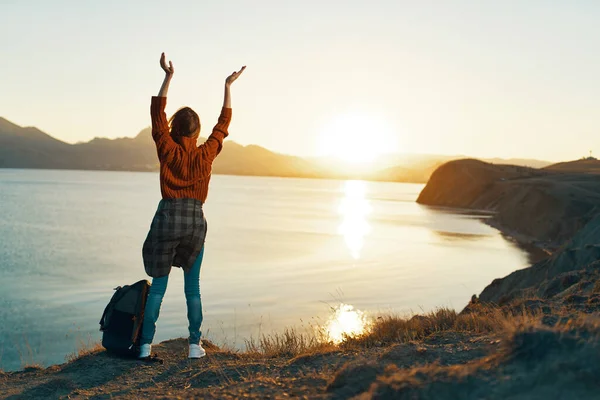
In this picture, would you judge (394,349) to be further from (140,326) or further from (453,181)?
(453,181)

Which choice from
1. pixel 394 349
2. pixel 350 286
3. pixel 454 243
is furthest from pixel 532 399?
pixel 454 243

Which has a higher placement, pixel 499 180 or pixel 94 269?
pixel 499 180

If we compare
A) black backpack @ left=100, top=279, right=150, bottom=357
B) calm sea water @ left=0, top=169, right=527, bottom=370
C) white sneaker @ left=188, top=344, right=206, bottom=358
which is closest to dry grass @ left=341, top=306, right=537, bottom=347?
white sneaker @ left=188, top=344, right=206, bottom=358

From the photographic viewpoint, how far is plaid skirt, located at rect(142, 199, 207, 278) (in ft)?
18.1

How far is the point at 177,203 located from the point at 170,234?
12.5 inches

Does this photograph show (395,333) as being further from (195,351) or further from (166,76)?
(166,76)

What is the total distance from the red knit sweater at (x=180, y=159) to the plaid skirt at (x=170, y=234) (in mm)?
133

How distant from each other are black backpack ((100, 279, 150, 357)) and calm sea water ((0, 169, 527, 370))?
434 cm

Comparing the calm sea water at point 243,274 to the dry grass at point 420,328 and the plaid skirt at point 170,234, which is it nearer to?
the dry grass at point 420,328

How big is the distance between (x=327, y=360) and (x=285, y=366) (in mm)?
411

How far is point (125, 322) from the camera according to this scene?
5973 millimetres

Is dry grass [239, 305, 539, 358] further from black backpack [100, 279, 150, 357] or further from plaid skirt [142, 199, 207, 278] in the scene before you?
plaid skirt [142, 199, 207, 278]

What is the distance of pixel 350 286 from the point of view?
79.1 feet

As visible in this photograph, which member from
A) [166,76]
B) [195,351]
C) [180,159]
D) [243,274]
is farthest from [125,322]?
[243,274]
